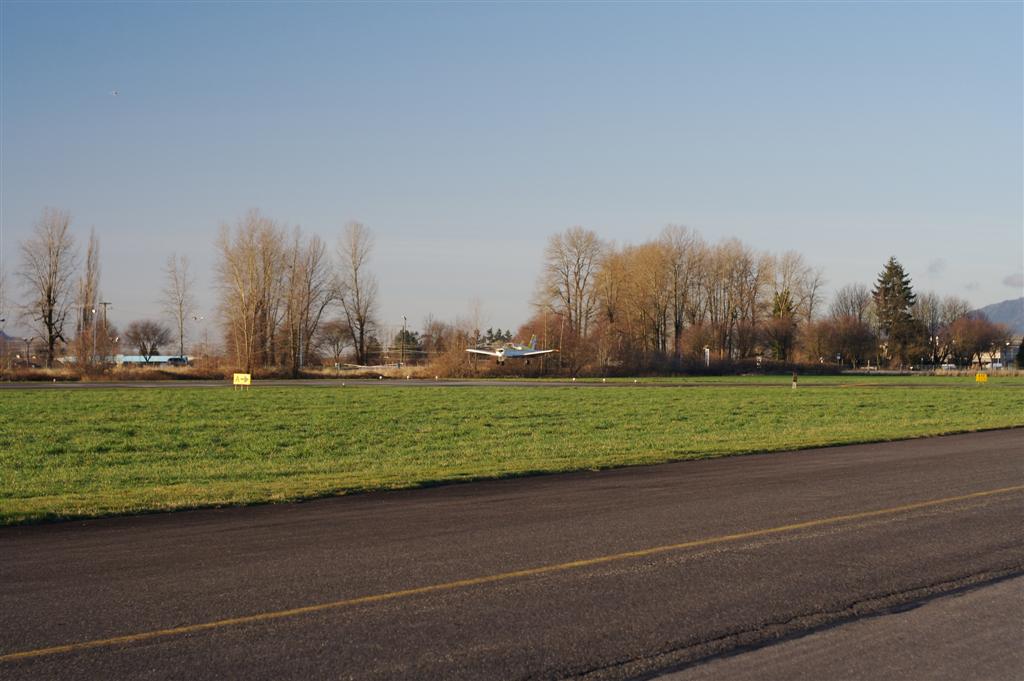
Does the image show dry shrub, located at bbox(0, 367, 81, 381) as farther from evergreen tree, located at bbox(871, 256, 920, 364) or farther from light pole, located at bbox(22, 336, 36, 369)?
evergreen tree, located at bbox(871, 256, 920, 364)

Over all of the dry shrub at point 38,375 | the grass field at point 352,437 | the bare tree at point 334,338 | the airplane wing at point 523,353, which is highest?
the bare tree at point 334,338

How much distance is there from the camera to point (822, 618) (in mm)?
6715

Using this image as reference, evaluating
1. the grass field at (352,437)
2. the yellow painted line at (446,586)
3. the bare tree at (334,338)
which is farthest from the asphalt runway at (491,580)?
the bare tree at (334,338)

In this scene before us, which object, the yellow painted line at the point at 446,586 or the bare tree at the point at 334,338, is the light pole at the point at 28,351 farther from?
the yellow painted line at the point at 446,586

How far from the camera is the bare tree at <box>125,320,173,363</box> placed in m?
169

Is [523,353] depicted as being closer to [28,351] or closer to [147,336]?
[28,351]

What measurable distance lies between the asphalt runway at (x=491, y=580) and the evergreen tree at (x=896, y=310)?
4748 inches

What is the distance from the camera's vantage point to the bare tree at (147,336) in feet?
554

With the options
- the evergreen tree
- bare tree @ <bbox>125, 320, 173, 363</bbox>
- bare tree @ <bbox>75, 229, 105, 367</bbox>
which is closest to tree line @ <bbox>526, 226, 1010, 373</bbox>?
the evergreen tree

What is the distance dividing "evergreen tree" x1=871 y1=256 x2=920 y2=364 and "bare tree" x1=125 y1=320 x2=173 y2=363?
128m

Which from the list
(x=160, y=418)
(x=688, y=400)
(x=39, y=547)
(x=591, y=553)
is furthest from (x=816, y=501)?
(x=688, y=400)

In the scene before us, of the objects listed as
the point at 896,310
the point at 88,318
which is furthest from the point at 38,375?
the point at 896,310

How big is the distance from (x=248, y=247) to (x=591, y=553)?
2973 inches

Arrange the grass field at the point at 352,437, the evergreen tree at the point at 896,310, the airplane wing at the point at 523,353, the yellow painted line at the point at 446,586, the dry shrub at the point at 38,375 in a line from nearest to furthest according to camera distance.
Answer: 1. the yellow painted line at the point at 446,586
2. the grass field at the point at 352,437
3. the dry shrub at the point at 38,375
4. the airplane wing at the point at 523,353
5. the evergreen tree at the point at 896,310
